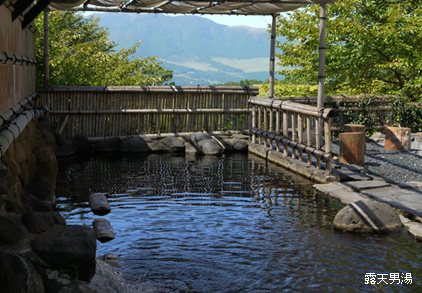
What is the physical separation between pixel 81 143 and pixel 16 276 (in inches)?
387

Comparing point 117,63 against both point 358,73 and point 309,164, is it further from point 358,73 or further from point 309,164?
point 309,164

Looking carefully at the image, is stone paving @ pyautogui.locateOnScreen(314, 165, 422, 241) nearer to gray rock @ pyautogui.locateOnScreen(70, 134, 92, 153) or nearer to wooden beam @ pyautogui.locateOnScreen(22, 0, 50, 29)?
wooden beam @ pyautogui.locateOnScreen(22, 0, 50, 29)

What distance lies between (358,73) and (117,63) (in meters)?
9.82

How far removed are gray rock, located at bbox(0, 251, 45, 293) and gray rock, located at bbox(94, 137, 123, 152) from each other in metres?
9.56

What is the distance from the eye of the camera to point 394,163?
412 inches

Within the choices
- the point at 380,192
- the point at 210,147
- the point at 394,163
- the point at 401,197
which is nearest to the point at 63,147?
the point at 210,147

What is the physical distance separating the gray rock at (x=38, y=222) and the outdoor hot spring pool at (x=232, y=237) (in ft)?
3.21

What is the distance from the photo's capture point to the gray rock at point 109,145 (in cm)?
1295

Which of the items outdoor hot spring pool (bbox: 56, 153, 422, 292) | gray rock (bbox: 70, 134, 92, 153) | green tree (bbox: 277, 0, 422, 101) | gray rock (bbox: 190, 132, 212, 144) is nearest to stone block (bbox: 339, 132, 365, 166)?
outdoor hot spring pool (bbox: 56, 153, 422, 292)

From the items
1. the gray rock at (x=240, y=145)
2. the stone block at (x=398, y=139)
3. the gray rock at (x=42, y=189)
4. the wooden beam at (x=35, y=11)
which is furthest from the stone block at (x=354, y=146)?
the wooden beam at (x=35, y=11)

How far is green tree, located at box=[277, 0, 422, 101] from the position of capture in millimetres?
14594

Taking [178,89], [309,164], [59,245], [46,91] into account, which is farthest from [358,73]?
[59,245]

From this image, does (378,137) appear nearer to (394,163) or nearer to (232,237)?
(394,163)

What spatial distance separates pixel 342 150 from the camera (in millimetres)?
10344
